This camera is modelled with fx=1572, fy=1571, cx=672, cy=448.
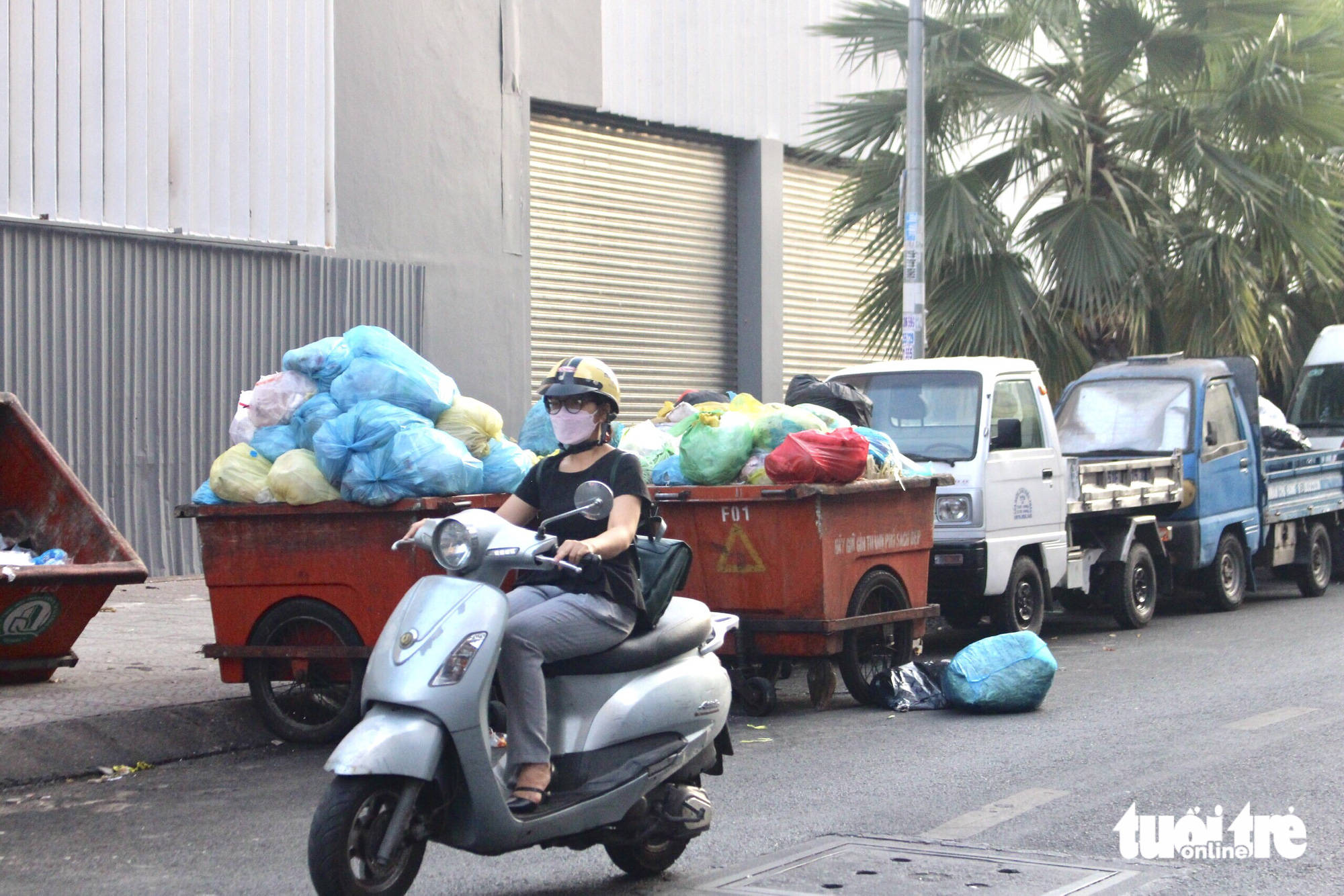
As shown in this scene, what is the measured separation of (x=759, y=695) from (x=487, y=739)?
14.0ft

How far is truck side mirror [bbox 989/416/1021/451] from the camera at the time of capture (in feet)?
35.5

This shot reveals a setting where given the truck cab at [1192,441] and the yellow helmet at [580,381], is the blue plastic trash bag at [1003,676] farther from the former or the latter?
the truck cab at [1192,441]

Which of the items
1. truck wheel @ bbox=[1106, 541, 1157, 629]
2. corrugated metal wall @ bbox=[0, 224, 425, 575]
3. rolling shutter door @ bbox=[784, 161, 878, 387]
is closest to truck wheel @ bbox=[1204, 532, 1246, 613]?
truck wheel @ bbox=[1106, 541, 1157, 629]

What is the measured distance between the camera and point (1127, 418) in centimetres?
1378

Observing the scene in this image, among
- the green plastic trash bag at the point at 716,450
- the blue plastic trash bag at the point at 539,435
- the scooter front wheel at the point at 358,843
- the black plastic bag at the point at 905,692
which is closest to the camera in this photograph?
the scooter front wheel at the point at 358,843

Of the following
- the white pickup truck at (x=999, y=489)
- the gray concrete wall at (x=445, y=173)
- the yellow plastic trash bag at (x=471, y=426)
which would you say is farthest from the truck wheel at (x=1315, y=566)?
the yellow plastic trash bag at (x=471, y=426)

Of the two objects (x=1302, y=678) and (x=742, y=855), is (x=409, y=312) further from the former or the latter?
(x=742, y=855)

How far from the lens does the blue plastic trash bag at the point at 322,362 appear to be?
318 inches

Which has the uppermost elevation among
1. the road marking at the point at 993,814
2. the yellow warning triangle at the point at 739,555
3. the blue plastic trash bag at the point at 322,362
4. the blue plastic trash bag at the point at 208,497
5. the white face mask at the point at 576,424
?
the blue plastic trash bag at the point at 322,362

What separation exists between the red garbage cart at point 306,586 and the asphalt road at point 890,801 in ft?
1.29

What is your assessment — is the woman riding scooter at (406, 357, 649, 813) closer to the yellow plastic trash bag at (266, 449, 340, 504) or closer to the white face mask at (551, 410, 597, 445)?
the white face mask at (551, 410, 597, 445)

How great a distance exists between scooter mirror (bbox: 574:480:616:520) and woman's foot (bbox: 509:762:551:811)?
2.50 ft

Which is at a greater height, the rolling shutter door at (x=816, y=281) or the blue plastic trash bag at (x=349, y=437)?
the rolling shutter door at (x=816, y=281)

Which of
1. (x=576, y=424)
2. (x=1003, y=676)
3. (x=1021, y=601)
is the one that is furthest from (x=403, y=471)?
(x=1021, y=601)
